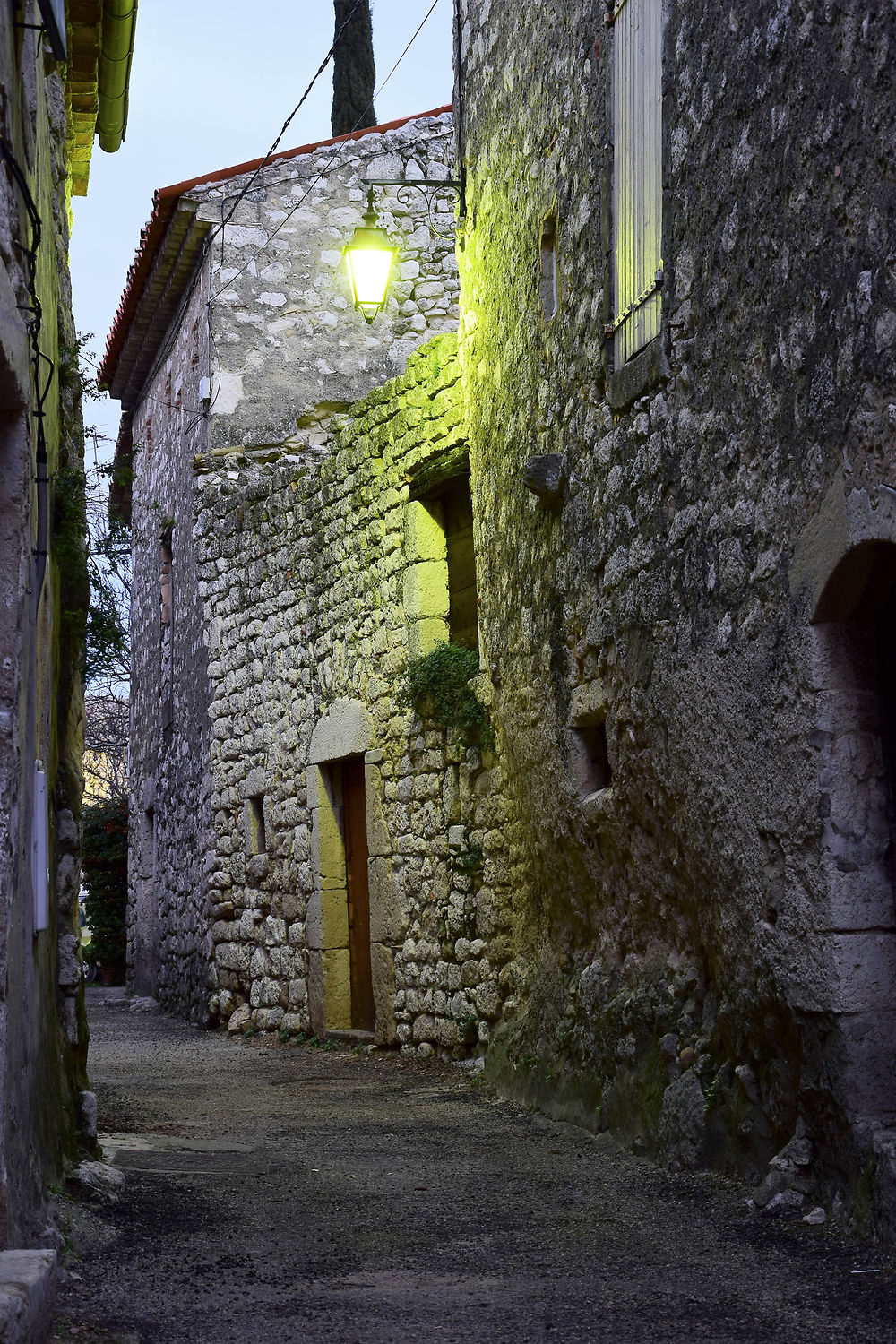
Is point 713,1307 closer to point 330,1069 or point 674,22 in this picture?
point 674,22

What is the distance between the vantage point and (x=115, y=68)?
20.5ft

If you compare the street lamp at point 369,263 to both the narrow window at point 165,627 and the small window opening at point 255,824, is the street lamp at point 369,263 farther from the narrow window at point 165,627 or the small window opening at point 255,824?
the narrow window at point 165,627

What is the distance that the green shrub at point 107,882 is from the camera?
16688mm

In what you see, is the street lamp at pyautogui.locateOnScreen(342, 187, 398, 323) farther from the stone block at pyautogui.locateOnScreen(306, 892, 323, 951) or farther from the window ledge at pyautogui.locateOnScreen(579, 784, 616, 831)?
the window ledge at pyautogui.locateOnScreen(579, 784, 616, 831)

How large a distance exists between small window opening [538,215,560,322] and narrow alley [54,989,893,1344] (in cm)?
348

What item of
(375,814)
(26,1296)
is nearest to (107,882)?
(375,814)

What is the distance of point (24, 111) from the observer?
3.78 metres

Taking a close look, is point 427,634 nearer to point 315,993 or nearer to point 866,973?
point 315,993

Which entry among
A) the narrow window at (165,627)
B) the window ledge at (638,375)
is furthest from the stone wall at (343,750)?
the narrow window at (165,627)

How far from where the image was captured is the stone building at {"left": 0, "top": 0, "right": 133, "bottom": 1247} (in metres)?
3.24

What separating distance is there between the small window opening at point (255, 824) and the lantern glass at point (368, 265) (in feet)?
12.0

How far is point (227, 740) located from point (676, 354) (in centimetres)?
663

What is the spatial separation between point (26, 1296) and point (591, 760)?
12.7 feet

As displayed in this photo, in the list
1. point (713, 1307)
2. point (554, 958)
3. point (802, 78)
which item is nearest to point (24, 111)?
point (802, 78)
